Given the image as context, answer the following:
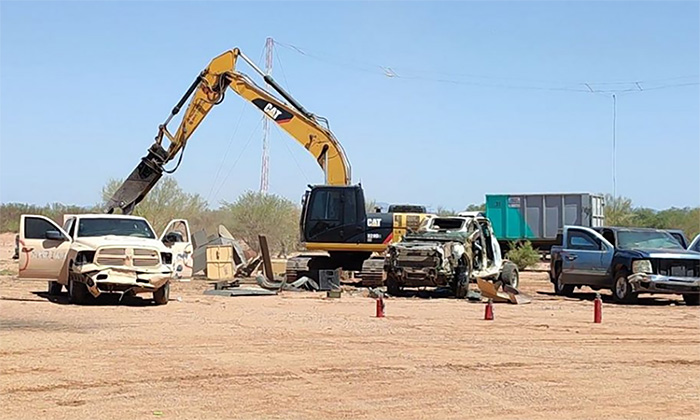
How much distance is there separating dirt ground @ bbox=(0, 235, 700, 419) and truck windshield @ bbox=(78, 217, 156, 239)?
236cm

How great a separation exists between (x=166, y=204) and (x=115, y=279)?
29068mm

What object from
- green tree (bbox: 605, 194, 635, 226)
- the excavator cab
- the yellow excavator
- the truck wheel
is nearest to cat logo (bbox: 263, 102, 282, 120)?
the yellow excavator

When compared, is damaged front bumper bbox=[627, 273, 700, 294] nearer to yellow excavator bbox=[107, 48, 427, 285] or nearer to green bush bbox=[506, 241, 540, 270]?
yellow excavator bbox=[107, 48, 427, 285]

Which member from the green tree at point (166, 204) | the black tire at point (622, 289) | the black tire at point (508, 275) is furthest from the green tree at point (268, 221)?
the black tire at point (622, 289)

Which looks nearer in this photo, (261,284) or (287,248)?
(261,284)

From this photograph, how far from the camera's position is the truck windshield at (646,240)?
22.4 metres

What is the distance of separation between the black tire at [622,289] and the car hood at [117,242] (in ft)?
32.9

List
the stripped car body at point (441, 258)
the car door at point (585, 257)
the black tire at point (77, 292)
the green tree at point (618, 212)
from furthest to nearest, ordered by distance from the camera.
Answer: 1. the green tree at point (618, 212)
2. the car door at point (585, 257)
3. the stripped car body at point (441, 258)
4. the black tire at point (77, 292)

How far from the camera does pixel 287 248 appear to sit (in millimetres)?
48906

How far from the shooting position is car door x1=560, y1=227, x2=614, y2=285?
2203cm

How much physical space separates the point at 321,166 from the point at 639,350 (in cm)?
1558

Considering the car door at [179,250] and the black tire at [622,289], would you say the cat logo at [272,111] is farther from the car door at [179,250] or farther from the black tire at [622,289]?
the black tire at [622,289]

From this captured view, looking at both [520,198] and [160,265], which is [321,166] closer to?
[160,265]

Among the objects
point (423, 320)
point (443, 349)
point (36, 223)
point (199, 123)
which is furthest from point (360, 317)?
point (199, 123)
